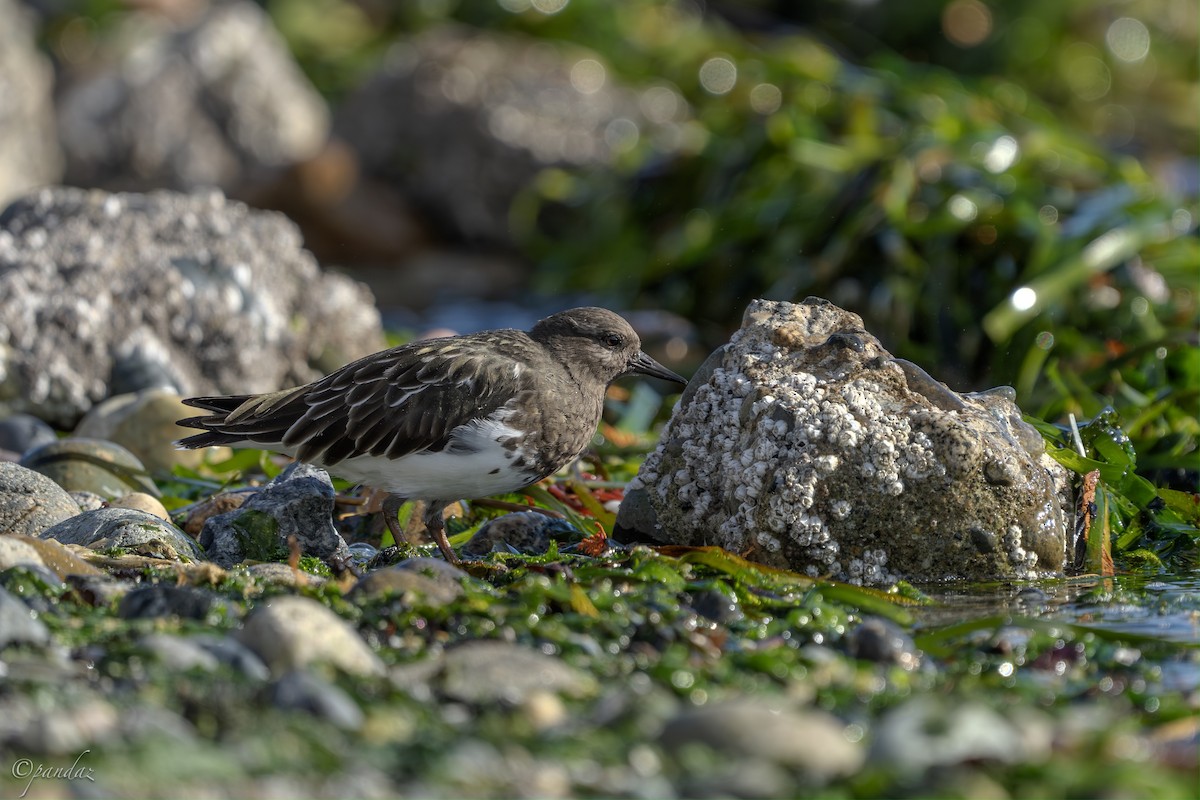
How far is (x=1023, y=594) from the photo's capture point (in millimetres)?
3699

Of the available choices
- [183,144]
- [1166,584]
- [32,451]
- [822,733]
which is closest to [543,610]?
[822,733]

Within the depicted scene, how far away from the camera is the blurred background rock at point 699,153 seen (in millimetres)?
6895

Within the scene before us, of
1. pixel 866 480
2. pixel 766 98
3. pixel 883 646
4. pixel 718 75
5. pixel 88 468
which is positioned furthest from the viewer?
pixel 718 75

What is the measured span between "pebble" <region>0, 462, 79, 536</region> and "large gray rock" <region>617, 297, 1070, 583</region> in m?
1.88

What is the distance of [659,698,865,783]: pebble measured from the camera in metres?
2.33

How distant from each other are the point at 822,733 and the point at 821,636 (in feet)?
3.13

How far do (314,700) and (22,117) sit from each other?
10.3m

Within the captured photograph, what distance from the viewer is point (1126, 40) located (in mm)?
13867

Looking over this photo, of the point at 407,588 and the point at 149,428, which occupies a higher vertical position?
the point at 407,588

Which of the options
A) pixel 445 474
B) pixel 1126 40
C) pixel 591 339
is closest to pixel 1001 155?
pixel 591 339

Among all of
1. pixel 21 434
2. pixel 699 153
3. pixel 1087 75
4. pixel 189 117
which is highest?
pixel 1087 75

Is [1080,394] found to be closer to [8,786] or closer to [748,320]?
[748,320]

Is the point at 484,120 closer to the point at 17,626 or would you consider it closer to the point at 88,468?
the point at 88,468

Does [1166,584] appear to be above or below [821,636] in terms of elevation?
above
